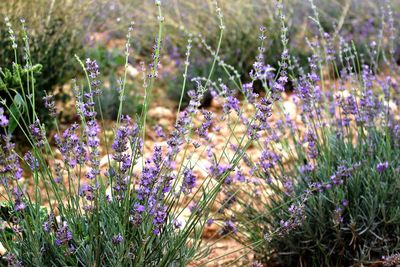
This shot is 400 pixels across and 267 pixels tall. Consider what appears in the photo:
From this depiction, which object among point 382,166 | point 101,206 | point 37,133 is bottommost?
point 382,166

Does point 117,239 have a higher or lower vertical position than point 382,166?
higher

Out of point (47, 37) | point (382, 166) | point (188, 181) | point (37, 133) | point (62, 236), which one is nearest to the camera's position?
point (62, 236)

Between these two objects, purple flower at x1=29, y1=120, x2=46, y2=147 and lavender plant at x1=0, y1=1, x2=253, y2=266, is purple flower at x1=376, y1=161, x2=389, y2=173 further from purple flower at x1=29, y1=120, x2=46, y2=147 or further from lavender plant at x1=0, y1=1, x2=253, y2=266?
purple flower at x1=29, y1=120, x2=46, y2=147

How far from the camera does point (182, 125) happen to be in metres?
1.86

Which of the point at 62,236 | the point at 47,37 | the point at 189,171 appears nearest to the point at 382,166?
the point at 189,171

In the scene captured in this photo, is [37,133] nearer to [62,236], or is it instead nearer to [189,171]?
[62,236]

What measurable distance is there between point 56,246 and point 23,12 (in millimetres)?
2552

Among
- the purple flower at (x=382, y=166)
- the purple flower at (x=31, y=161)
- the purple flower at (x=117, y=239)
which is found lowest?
the purple flower at (x=382, y=166)

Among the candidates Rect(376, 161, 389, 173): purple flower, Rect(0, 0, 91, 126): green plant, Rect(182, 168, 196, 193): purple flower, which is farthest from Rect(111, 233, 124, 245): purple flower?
Rect(0, 0, 91, 126): green plant

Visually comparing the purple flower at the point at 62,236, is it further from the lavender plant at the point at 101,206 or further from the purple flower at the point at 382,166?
the purple flower at the point at 382,166

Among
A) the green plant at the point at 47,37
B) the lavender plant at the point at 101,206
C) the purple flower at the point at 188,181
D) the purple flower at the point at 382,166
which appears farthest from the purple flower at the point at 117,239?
the green plant at the point at 47,37

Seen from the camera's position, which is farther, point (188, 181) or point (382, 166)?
point (382, 166)

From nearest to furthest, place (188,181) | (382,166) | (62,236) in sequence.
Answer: (62,236)
(188,181)
(382,166)

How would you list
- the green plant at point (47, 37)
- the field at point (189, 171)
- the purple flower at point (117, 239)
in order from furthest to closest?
the green plant at point (47, 37), the field at point (189, 171), the purple flower at point (117, 239)
